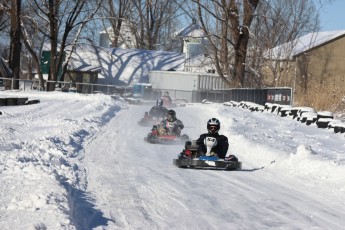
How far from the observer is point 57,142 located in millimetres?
13625

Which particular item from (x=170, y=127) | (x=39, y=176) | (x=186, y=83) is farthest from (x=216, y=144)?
(x=186, y=83)

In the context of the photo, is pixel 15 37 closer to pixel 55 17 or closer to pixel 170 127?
pixel 55 17

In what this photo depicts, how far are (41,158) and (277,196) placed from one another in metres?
3.93

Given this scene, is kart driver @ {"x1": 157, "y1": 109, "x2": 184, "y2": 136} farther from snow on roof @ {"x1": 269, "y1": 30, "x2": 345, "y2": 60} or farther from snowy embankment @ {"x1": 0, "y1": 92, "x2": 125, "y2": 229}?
snow on roof @ {"x1": 269, "y1": 30, "x2": 345, "y2": 60}

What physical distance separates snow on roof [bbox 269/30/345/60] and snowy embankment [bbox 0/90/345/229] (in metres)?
37.5

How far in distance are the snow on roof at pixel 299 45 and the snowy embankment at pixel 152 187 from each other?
37.5 meters

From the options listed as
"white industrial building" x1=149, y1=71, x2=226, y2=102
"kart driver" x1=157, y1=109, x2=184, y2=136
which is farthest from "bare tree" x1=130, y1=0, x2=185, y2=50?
"kart driver" x1=157, y1=109, x2=184, y2=136

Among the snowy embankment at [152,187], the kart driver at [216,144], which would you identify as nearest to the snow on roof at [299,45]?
the snowy embankment at [152,187]

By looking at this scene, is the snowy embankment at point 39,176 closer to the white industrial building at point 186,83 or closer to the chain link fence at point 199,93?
the chain link fence at point 199,93

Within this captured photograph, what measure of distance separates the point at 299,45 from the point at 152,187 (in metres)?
52.5

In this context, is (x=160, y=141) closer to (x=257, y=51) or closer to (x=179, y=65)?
(x=257, y=51)

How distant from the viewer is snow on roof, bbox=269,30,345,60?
5325 centimetres

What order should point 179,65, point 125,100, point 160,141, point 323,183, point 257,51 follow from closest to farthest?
point 323,183, point 160,141, point 125,100, point 257,51, point 179,65

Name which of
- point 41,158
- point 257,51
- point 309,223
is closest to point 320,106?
point 41,158
